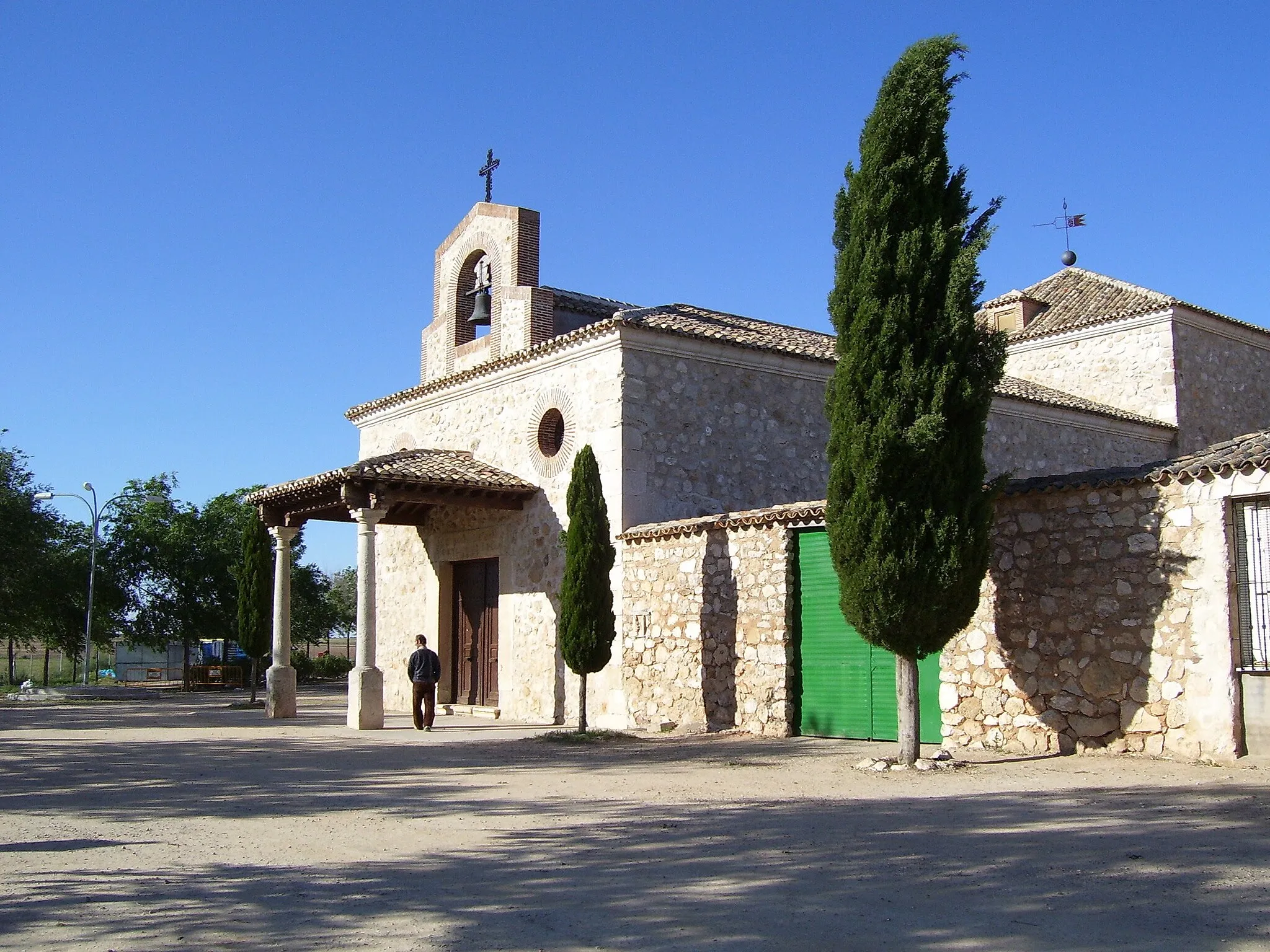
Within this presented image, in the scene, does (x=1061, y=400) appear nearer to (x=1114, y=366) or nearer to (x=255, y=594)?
(x=1114, y=366)

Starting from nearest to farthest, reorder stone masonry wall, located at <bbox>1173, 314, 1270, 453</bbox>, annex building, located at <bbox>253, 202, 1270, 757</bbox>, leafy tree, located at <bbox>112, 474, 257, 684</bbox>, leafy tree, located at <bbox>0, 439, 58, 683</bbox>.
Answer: annex building, located at <bbox>253, 202, 1270, 757</bbox>, stone masonry wall, located at <bbox>1173, 314, 1270, 453</bbox>, leafy tree, located at <bbox>0, 439, 58, 683</bbox>, leafy tree, located at <bbox>112, 474, 257, 684</bbox>

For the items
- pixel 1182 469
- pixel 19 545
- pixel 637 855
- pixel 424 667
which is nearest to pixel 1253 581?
pixel 1182 469

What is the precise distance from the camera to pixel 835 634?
1249 cm

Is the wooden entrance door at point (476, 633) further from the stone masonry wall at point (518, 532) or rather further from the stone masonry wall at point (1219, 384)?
the stone masonry wall at point (1219, 384)

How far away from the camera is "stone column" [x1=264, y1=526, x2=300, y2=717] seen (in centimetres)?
1773

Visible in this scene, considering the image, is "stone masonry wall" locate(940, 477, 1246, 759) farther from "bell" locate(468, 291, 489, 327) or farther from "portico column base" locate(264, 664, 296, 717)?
"portico column base" locate(264, 664, 296, 717)

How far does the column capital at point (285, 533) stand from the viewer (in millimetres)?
17750

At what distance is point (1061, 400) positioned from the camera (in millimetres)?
20672

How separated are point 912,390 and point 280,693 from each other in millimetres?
11973

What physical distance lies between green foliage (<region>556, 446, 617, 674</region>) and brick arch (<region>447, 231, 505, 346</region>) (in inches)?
206

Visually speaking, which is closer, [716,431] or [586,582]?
[586,582]

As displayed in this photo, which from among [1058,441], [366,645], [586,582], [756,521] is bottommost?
[366,645]

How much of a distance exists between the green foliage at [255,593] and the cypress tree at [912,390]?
50.4 ft

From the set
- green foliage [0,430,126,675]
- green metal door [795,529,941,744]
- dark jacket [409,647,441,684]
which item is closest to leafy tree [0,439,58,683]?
green foliage [0,430,126,675]
